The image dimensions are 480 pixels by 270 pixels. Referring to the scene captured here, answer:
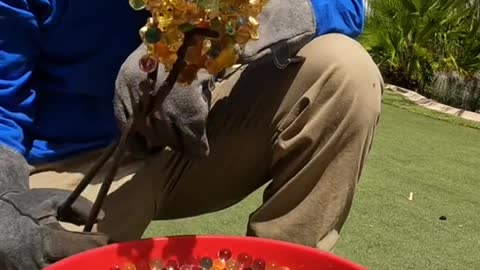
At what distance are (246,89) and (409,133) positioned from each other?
2678 mm

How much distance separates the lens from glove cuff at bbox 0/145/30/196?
1.25 meters

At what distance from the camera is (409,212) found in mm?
2617

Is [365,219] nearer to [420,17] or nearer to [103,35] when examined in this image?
[103,35]

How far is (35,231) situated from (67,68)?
0.39 metres

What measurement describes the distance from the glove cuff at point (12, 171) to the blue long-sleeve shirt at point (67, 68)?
7 centimetres

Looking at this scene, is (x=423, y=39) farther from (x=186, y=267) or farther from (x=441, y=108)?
(x=186, y=267)

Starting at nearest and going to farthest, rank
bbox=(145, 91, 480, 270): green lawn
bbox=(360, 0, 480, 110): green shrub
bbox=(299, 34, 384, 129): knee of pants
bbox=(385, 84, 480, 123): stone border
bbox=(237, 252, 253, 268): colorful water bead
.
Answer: bbox=(237, 252, 253, 268): colorful water bead < bbox=(299, 34, 384, 129): knee of pants < bbox=(145, 91, 480, 270): green lawn < bbox=(385, 84, 480, 123): stone border < bbox=(360, 0, 480, 110): green shrub

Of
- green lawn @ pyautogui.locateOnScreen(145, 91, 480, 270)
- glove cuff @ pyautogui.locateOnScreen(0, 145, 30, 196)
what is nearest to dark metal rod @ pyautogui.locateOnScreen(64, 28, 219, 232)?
glove cuff @ pyautogui.locateOnScreen(0, 145, 30, 196)

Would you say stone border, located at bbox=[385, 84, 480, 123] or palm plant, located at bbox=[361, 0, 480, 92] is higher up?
stone border, located at bbox=[385, 84, 480, 123]

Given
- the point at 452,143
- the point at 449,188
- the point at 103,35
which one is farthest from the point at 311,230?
the point at 452,143

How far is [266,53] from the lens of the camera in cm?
130

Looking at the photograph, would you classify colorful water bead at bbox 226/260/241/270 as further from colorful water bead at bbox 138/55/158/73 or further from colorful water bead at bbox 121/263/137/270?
colorful water bead at bbox 138/55/158/73

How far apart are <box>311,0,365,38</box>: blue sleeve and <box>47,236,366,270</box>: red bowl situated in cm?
38

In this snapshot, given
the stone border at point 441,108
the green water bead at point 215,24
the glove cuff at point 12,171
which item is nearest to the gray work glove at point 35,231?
the glove cuff at point 12,171
